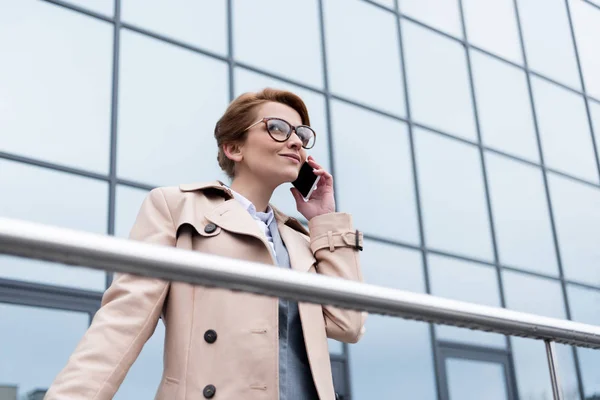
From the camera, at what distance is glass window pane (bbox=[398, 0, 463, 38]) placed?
10125mm

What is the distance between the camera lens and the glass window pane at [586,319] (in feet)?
33.7

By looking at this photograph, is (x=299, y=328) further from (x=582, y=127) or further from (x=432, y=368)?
(x=582, y=127)

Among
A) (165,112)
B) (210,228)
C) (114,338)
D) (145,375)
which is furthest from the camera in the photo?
(165,112)

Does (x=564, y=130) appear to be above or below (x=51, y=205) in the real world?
above

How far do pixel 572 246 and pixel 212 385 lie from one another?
965 centimetres

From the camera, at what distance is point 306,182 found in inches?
97.1

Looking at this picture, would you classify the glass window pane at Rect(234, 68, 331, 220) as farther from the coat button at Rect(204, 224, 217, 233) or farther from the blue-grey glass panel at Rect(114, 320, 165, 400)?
the coat button at Rect(204, 224, 217, 233)

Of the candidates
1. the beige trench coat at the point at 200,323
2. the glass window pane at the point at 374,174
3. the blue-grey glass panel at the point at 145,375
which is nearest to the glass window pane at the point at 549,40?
the glass window pane at the point at 374,174

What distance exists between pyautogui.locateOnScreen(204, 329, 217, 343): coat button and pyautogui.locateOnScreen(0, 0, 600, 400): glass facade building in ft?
13.6

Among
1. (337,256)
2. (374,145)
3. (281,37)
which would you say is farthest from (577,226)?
(337,256)

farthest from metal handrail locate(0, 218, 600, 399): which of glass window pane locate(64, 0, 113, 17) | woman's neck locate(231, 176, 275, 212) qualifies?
glass window pane locate(64, 0, 113, 17)

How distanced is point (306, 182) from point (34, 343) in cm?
401

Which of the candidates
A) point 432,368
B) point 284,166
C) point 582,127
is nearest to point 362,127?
point 432,368

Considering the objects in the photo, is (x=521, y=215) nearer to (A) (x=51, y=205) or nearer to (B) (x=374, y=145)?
Result: (B) (x=374, y=145)
